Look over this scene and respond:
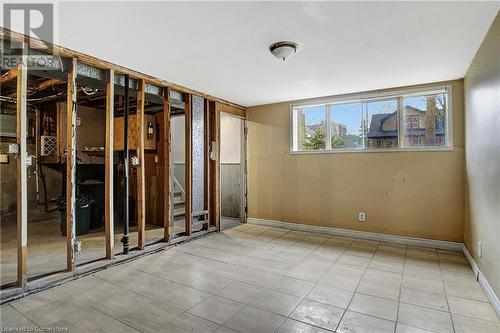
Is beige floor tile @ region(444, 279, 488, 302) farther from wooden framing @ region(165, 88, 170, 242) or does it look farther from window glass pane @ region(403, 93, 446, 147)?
wooden framing @ region(165, 88, 170, 242)

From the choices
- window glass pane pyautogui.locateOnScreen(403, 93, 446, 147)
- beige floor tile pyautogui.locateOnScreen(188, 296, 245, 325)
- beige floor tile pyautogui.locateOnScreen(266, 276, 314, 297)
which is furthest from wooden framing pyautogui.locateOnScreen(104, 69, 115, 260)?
window glass pane pyautogui.locateOnScreen(403, 93, 446, 147)

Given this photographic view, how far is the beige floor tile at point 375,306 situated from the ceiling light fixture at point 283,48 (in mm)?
2399

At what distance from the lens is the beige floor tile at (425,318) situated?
1940mm

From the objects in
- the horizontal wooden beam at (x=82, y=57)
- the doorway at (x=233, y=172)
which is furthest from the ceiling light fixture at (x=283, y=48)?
the doorway at (x=233, y=172)

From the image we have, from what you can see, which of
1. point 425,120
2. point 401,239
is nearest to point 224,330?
point 401,239

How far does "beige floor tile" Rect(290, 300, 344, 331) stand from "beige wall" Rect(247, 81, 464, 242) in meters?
2.41

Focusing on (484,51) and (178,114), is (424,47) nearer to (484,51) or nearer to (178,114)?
(484,51)

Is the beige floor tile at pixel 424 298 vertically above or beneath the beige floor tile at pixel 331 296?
beneath

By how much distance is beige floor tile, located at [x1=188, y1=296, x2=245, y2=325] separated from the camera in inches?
81.2

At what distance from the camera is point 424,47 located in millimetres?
2668

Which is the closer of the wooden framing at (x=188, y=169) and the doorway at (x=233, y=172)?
the wooden framing at (x=188, y=169)

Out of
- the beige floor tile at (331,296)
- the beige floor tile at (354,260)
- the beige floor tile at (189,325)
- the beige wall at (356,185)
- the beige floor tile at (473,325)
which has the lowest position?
the beige floor tile at (473,325)

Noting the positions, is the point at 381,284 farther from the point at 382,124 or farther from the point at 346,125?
the point at 346,125

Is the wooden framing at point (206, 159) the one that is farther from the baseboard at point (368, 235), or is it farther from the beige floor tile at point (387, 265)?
the beige floor tile at point (387, 265)
